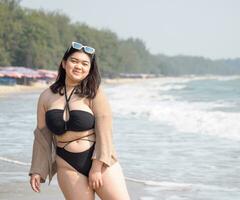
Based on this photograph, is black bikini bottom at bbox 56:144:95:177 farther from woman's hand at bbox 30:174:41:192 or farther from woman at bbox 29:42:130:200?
woman's hand at bbox 30:174:41:192

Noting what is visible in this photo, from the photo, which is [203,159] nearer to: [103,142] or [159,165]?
[159,165]

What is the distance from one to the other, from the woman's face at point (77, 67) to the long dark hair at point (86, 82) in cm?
3

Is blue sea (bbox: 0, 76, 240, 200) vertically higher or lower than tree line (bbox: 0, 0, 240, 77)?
lower

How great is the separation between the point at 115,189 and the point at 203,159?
664cm

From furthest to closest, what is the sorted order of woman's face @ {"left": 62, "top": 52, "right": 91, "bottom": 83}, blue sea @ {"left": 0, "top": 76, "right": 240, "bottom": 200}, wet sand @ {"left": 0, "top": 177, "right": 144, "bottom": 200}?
blue sea @ {"left": 0, "top": 76, "right": 240, "bottom": 200} < wet sand @ {"left": 0, "top": 177, "right": 144, "bottom": 200} < woman's face @ {"left": 62, "top": 52, "right": 91, "bottom": 83}

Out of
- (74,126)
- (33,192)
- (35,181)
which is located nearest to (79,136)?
(74,126)

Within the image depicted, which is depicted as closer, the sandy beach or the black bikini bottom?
the black bikini bottom

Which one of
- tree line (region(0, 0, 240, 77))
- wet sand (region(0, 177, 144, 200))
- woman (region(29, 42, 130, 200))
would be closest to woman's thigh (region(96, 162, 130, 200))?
woman (region(29, 42, 130, 200))

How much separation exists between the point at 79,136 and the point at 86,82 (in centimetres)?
31

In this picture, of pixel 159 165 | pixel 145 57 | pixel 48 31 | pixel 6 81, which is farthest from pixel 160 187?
pixel 145 57

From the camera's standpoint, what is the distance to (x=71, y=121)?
10.5ft

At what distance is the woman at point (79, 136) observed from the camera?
3207 millimetres

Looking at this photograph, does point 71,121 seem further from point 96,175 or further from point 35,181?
point 35,181

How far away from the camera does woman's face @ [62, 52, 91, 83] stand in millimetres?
3293
